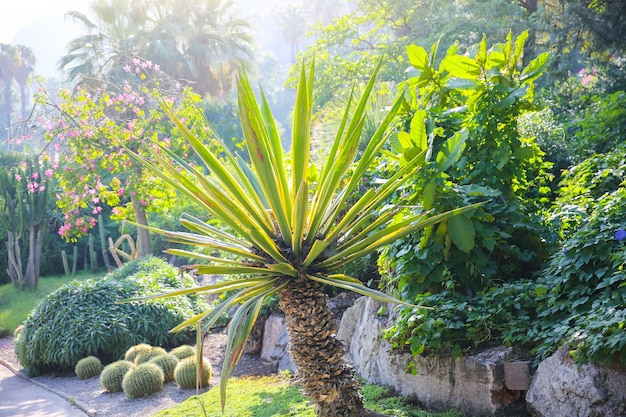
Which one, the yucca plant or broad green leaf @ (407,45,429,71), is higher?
broad green leaf @ (407,45,429,71)

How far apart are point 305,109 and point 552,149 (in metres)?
4.87

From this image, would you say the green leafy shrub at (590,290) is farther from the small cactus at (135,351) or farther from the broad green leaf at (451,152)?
the small cactus at (135,351)

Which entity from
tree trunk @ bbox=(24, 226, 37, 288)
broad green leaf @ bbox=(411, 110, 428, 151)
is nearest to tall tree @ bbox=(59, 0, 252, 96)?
tree trunk @ bbox=(24, 226, 37, 288)

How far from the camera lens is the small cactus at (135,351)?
26.9ft

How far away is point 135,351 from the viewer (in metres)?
8.27

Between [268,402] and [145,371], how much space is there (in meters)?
2.31

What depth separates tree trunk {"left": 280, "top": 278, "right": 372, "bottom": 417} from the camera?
3.21 metres

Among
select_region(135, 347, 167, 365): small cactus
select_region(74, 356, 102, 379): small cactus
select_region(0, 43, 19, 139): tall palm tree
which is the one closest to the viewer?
select_region(135, 347, 167, 365): small cactus

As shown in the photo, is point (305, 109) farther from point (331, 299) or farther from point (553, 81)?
point (553, 81)

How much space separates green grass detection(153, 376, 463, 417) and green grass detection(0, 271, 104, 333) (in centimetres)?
835

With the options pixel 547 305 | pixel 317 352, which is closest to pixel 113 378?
pixel 317 352

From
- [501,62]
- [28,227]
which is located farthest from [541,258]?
[28,227]

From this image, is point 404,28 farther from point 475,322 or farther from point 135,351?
point 475,322

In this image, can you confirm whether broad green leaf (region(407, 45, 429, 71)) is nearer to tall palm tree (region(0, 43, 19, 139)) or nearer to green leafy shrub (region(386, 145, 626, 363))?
green leafy shrub (region(386, 145, 626, 363))
